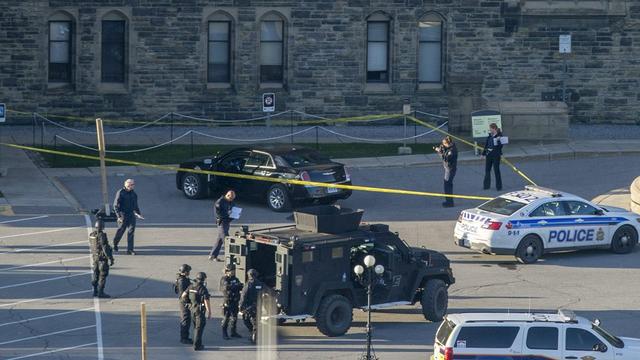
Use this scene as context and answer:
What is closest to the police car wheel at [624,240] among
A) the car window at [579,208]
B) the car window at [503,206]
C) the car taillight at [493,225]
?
the car window at [579,208]

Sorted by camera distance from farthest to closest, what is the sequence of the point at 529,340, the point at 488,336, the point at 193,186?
the point at 193,186 → the point at 529,340 → the point at 488,336

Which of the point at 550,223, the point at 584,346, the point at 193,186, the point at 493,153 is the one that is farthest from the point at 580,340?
the point at 193,186

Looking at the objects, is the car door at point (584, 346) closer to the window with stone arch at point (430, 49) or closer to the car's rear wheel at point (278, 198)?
the car's rear wheel at point (278, 198)

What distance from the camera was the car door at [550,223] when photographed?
2895cm

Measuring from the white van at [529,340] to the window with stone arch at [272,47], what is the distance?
26231 mm

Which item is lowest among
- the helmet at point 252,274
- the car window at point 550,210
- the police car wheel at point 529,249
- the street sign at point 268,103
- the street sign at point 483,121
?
the police car wheel at point 529,249

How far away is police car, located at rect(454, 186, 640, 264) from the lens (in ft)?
94.2

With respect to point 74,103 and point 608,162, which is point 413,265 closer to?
point 608,162

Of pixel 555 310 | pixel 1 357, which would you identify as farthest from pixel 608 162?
pixel 1 357

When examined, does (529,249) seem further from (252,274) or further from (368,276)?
(252,274)

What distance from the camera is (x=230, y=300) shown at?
23234 millimetres

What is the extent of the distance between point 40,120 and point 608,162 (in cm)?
1721

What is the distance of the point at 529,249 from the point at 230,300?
7972 mm

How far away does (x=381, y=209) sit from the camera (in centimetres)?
3428
